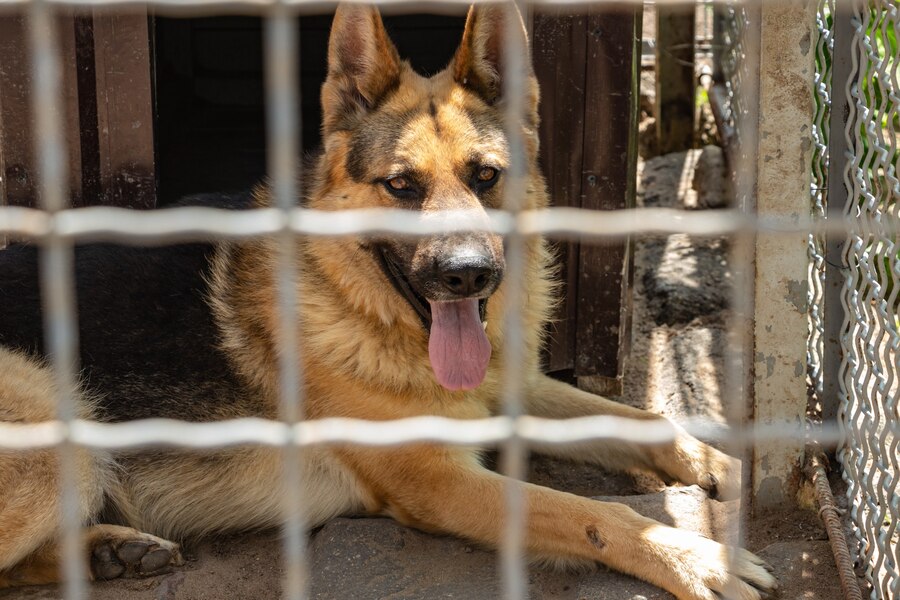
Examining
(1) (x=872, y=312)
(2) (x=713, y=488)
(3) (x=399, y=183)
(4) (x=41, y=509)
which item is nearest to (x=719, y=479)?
(2) (x=713, y=488)

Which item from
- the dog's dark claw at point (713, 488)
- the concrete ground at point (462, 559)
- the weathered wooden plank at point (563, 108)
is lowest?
the concrete ground at point (462, 559)

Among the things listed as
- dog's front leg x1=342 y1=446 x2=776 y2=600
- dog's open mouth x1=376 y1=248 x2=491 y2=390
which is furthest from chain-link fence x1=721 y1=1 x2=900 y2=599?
dog's open mouth x1=376 y1=248 x2=491 y2=390

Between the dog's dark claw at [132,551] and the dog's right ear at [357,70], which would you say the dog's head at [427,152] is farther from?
the dog's dark claw at [132,551]

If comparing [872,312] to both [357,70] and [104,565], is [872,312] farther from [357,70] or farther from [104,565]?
[104,565]

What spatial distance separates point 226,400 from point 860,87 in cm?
243

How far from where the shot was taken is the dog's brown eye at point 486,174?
3.64 meters

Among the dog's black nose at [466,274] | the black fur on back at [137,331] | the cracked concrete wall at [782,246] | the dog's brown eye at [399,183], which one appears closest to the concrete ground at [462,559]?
the cracked concrete wall at [782,246]

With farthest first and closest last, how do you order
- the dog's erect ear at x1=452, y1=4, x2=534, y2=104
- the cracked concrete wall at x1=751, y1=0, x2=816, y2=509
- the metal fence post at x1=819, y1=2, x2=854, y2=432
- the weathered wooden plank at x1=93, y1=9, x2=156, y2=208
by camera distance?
the weathered wooden plank at x1=93, y1=9, x2=156, y2=208, the metal fence post at x1=819, y1=2, x2=854, y2=432, the dog's erect ear at x1=452, y1=4, x2=534, y2=104, the cracked concrete wall at x1=751, y1=0, x2=816, y2=509

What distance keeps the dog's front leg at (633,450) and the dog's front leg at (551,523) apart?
0.52m

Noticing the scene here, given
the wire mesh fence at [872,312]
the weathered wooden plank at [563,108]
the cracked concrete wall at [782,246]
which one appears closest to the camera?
the wire mesh fence at [872,312]

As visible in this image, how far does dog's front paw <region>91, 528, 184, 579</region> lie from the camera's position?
3.59 m

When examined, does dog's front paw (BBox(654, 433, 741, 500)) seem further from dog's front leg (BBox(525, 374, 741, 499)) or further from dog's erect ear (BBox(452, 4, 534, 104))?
dog's erect ear (BBox(452, 4, 534, 104))

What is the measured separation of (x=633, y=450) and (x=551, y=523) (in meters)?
0.86

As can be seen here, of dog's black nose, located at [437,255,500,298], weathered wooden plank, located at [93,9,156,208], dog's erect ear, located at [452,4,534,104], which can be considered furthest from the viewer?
weathered wooden plank, located at [93,9,156,208]
